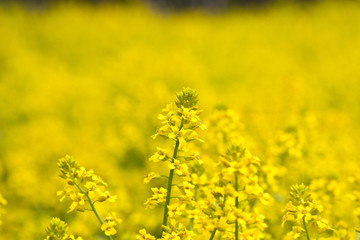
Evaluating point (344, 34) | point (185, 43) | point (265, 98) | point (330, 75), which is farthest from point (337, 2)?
point (265, 98)

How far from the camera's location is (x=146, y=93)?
5336 mm

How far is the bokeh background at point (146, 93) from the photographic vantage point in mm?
4119

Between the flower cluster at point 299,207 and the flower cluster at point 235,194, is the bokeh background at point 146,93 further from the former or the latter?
the flower cluster at point 235,194

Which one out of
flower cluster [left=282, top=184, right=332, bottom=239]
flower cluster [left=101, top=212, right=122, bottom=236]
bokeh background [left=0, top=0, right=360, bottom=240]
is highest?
bokeh background [left=0, top=0, right=360, bottom=240]

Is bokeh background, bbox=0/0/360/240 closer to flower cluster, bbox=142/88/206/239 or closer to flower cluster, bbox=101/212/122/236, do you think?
flower cluster, bbox=101/212/122/236

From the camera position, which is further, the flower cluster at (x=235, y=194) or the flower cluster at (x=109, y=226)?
the flower cluster at (x=109, y=226)

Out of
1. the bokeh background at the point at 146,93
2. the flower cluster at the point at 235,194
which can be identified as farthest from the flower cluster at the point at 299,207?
the bokeh background at the point at 146,93

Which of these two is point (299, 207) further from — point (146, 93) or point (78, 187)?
point (146, 93)

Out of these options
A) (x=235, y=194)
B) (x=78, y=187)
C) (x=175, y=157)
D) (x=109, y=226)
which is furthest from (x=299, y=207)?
(x=78, y=187)

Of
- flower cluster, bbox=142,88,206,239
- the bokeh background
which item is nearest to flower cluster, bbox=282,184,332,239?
flower cluster, bbox=142,88,206,239

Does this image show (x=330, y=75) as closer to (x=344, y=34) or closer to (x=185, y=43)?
(x=344, y=34)

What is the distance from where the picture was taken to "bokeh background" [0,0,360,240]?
162 inches

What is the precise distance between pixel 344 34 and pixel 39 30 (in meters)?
8.76

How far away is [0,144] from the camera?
604cm
